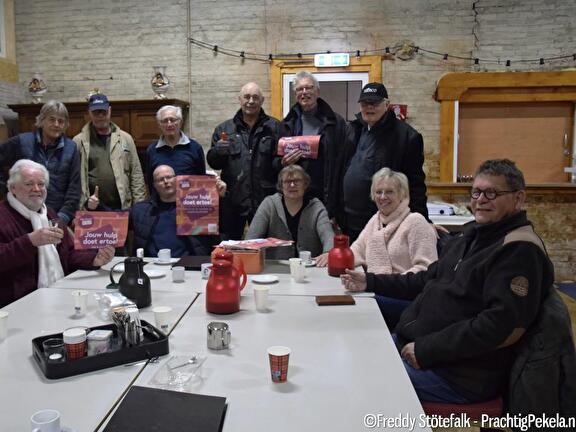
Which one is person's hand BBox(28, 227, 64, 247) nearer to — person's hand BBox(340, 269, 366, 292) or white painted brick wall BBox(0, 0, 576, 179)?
person's hand BBox(340, 269, 366, 292)

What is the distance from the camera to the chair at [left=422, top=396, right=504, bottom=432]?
1.90 metres

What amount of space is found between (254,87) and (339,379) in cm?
287

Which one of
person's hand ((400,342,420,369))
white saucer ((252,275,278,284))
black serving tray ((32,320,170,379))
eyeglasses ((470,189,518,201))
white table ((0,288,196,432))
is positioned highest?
eyeglasses ((470,189,518,201))

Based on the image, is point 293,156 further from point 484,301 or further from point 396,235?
point 484,301

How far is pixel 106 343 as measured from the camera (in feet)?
5.62

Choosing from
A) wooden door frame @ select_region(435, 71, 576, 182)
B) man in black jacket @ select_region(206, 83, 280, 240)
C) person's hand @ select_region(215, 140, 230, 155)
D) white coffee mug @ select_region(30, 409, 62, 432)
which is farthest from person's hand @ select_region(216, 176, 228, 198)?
wooden door frame @ select_region(435, 71, 576, 182)

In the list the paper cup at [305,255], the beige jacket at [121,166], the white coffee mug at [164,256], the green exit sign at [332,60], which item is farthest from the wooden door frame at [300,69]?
the paper cup at [305,255]

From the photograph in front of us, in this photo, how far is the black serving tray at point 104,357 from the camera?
5.07ft

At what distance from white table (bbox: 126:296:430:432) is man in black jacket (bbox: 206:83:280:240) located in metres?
1.83

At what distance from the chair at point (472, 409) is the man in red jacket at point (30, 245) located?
1.97 meters

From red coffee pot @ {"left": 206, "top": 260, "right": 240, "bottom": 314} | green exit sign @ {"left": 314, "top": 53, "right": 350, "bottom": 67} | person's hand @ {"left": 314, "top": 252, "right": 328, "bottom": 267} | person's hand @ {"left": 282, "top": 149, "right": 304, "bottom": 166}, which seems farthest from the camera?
green exit sign @ {"left": 314, "top": 53, "right": 350, "bottom": 67}

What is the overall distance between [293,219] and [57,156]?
202cm

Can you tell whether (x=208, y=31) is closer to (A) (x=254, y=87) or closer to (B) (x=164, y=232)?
(A) (x=254, y=87)

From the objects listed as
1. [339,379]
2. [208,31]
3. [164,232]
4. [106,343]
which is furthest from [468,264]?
[208,31]
